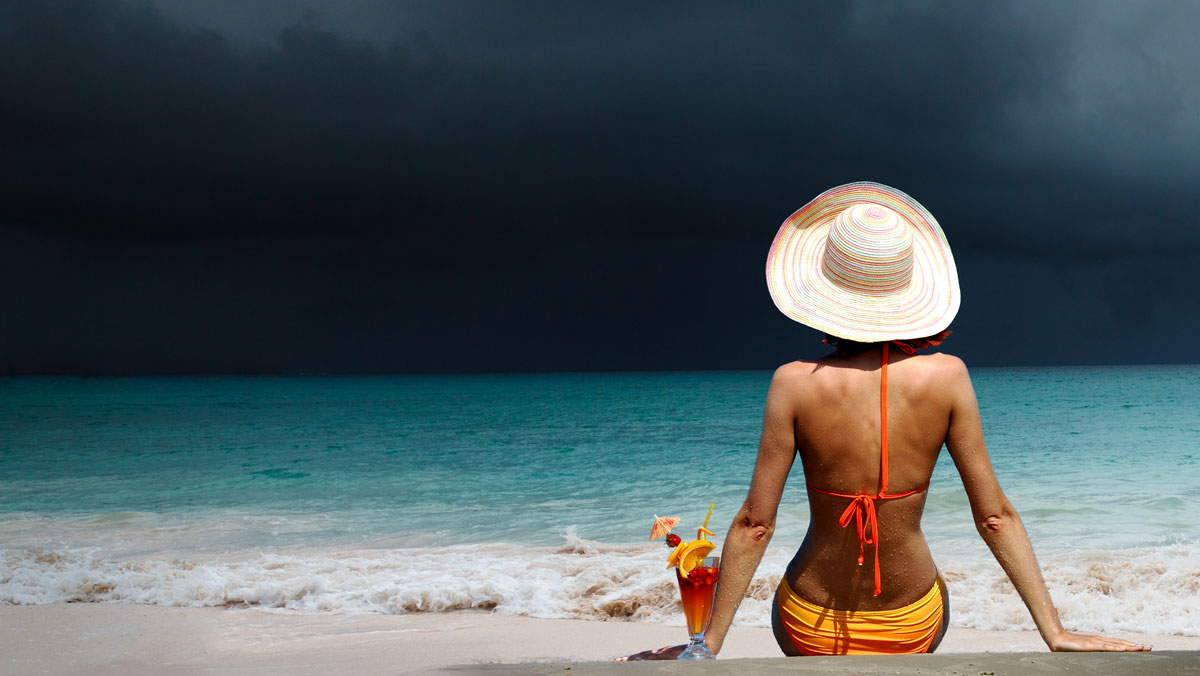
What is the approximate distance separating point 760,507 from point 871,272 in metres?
0.64

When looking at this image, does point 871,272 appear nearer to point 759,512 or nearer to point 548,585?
point 759,512

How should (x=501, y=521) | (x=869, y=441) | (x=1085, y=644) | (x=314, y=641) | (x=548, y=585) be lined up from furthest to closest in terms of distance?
(x=501, y=521) < (x=548, y=585) < (x=314, y=641) < (x=869, y=441) < (x=1085, y=644)

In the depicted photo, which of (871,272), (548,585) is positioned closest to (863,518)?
(871,272)

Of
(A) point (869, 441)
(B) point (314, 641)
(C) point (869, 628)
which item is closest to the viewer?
(A) point (869, 441)

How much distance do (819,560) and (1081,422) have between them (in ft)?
85.9

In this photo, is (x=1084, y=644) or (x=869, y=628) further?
(x=869, y=628)

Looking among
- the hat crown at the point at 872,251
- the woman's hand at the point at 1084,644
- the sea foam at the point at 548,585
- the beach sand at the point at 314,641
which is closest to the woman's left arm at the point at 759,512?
the hat crown at the point at 872,251

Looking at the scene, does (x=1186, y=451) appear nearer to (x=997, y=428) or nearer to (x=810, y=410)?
(x=997, y=428)

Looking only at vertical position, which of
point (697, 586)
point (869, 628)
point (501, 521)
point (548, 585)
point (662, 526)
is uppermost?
point (662, 526)

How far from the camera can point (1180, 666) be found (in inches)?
66.2

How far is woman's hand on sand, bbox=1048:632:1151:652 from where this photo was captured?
1897 mm

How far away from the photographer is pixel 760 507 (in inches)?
84.7

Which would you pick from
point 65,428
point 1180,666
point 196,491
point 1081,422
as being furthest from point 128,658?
point 65,428

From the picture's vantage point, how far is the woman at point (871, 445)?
2068 mm
